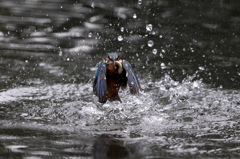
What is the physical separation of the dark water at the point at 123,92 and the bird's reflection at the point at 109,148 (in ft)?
0.04

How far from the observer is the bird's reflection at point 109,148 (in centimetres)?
416

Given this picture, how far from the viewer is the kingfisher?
5242 millimetres

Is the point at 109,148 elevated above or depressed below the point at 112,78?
below

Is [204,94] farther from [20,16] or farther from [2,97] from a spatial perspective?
[20,16]

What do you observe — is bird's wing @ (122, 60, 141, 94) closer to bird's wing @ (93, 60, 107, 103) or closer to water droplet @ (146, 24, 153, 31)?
bird's wing @ (93, 60, 107, 103)

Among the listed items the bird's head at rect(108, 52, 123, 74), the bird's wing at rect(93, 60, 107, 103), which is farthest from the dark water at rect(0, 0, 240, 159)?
the bird's head at rect(108, 52, 123, 74)

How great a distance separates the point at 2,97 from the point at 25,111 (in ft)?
2.45

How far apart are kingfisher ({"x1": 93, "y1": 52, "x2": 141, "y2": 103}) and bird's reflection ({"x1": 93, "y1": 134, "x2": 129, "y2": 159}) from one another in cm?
75

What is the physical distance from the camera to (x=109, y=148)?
4.38 m

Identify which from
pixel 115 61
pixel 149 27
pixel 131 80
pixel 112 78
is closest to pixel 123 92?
pixel 112 78

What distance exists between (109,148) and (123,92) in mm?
2394

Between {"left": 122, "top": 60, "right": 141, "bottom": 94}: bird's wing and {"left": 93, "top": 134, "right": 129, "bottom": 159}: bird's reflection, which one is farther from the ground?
{"left": 122, "top": 60, "right": 141, "bottom": 94}: bird's wing

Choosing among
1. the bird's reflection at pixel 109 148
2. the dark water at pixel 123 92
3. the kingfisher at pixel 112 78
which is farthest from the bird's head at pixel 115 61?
the bird's reflection at pixel 109 148

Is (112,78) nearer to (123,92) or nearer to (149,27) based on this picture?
(123,92)
